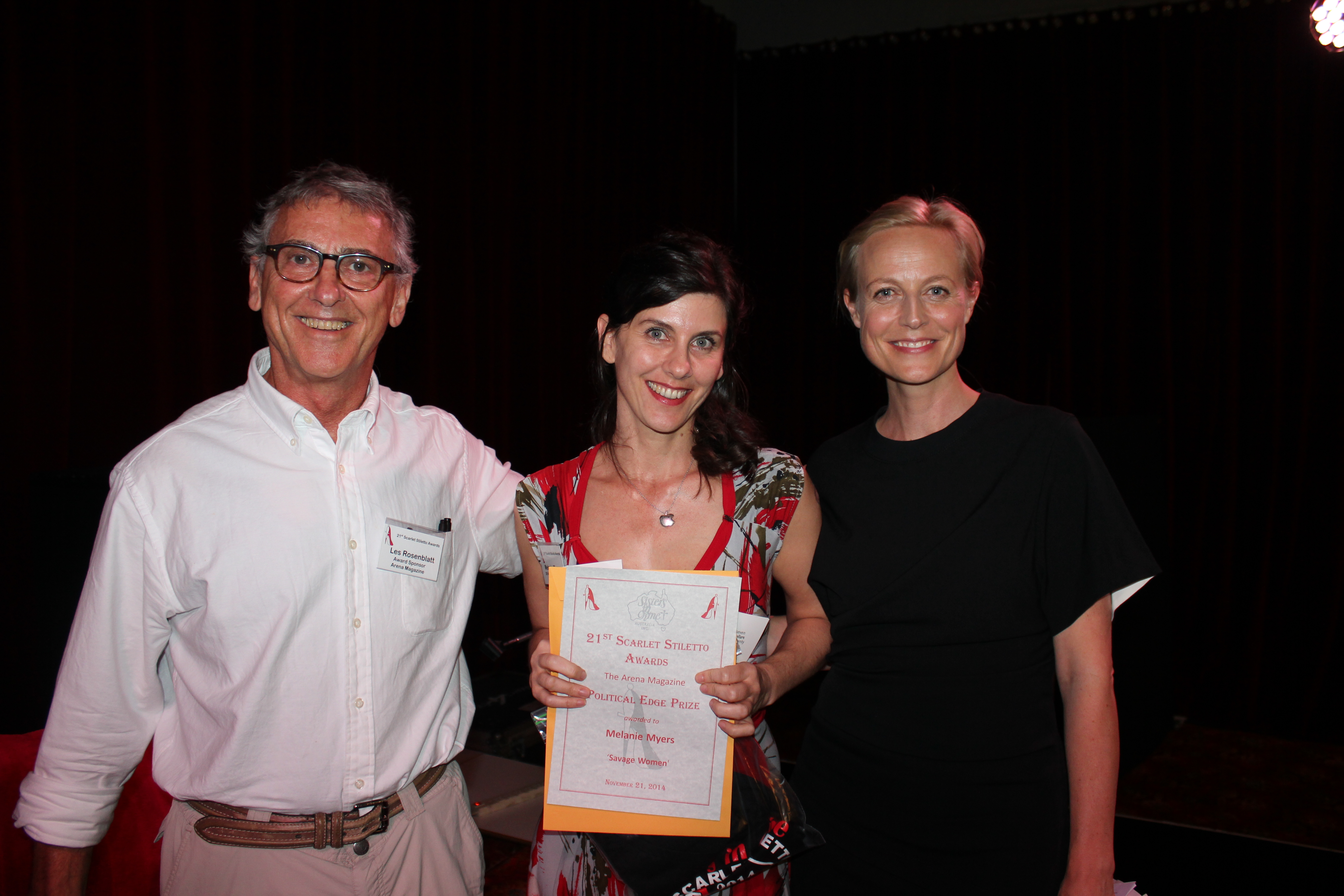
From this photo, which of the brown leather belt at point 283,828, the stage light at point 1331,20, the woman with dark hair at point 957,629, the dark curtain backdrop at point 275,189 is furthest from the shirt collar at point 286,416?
the stage light at point 1331,20

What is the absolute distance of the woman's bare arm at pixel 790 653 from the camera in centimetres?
146

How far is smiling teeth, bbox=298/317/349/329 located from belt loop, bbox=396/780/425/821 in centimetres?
91

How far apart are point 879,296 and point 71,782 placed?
1.76 metres

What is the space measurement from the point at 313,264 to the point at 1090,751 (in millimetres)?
1729

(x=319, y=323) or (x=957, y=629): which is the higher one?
(x=319, y=323)

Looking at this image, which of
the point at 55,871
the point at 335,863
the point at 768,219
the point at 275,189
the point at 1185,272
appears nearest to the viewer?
the point at 55,871

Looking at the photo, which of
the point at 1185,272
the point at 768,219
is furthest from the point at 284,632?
the point at 768,219

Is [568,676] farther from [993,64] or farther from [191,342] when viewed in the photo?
[993,64]

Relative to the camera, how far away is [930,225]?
1767 mm

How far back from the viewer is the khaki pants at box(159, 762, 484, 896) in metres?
1.54

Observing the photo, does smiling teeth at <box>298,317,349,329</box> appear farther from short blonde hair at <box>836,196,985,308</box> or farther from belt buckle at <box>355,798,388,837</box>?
short blonde hair at <box>836,196,985,308</box>

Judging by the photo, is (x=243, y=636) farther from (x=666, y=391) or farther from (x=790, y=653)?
(x=790, y=653)

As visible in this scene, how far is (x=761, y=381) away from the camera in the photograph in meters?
7.01

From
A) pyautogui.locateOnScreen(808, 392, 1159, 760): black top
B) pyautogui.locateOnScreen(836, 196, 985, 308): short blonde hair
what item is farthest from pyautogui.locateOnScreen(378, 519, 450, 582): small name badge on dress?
pyautogui.locateOnScreen(836, 196, 985, 308): short blonde hair
